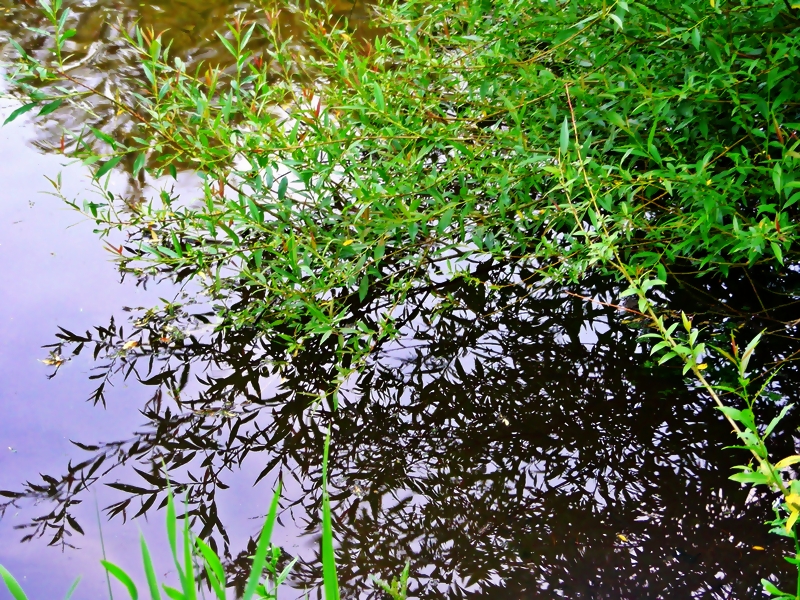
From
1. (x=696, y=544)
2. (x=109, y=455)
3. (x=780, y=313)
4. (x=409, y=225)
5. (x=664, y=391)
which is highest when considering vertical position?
(x=409, y=225)

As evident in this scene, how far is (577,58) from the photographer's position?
6.75ft

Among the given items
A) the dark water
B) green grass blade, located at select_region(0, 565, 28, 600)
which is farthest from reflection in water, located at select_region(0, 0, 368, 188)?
green grass blade, located at select_region(0, 565, 28, 600)

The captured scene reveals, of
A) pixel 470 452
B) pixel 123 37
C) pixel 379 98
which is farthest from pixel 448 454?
pixel 123 37

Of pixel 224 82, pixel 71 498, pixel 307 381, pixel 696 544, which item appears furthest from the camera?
pixel 224 82

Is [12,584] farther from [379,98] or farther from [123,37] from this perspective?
[123,37]

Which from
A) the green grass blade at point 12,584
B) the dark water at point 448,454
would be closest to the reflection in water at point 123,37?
the dark water at point 448,454

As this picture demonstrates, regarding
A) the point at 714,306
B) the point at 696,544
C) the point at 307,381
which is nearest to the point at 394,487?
the point at 307,381

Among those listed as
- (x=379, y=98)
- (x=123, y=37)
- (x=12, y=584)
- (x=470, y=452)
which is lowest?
(x=12, y=584)

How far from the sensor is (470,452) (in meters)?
1.96

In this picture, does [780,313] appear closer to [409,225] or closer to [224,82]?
[409,225]

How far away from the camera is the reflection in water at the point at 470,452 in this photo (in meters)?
1.66

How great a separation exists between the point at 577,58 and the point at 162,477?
5.50 feet

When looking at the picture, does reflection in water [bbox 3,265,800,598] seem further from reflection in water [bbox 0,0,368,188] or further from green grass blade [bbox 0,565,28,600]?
reflection in water [bbox 0,0,368,188]

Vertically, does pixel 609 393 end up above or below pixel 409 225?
below
